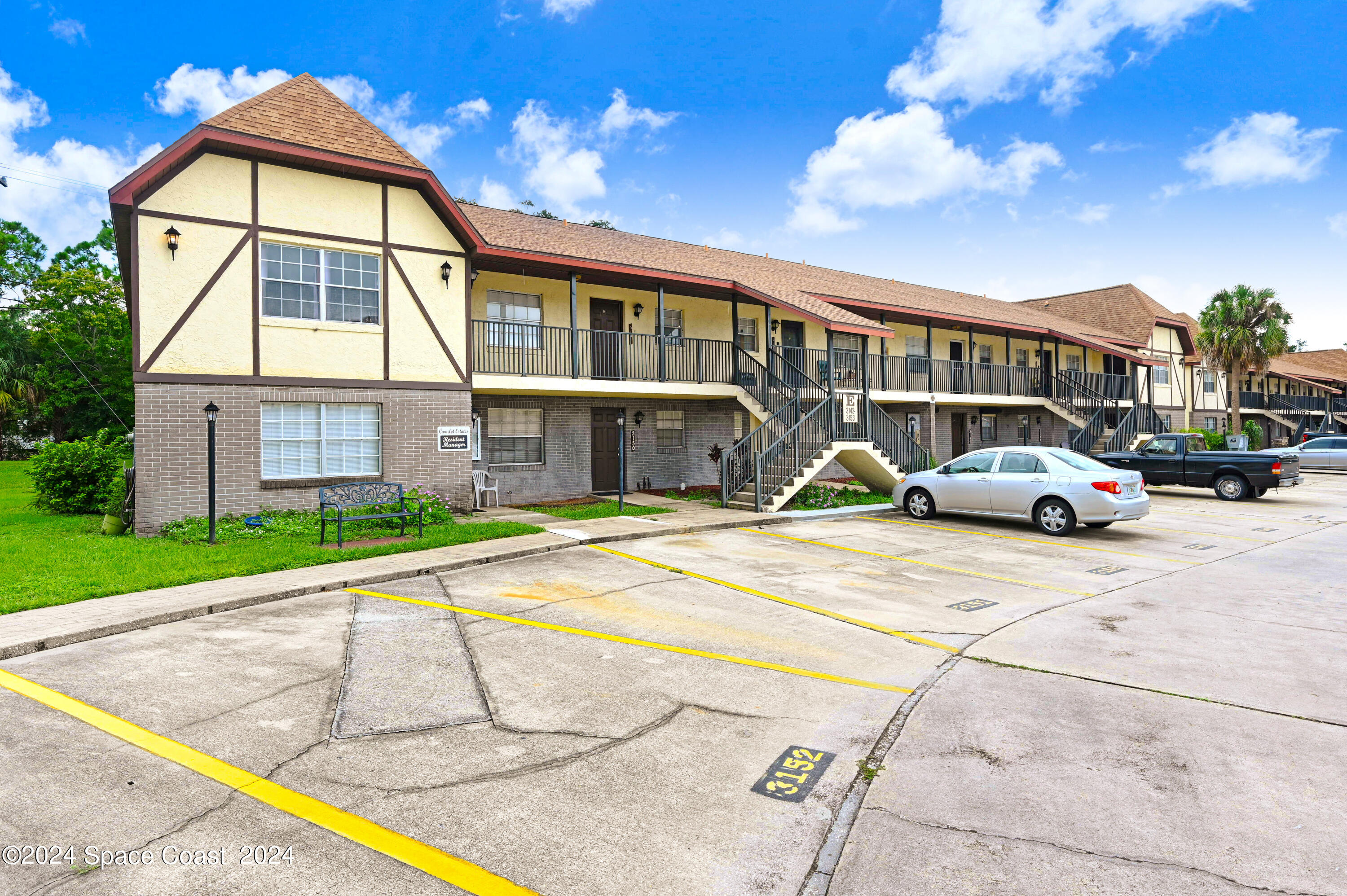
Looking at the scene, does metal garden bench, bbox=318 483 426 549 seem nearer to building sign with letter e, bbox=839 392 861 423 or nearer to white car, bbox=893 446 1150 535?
building sign with letter e, bbox=839 392 861 423

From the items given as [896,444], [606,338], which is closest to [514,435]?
[606,338]

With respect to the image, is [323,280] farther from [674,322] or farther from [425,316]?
[674,322]

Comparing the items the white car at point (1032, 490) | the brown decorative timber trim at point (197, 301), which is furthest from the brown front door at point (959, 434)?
the brown decorative timber trim at point (197, 301)

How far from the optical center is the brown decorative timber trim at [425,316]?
14.4 meters

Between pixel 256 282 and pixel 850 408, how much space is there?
1256 cm

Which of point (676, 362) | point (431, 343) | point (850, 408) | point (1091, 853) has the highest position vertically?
point (676, 362)

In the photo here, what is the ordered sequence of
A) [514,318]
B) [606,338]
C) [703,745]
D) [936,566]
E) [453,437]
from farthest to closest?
[606,338] < [514,318] < [453,437] < [936,566] < [703,745]

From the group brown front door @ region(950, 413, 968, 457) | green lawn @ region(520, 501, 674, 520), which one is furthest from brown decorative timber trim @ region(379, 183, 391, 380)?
brown front door @ region(950, 413, 968, 457)

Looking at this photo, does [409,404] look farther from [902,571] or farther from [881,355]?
[881,355]

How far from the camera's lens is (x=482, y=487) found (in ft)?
55.3

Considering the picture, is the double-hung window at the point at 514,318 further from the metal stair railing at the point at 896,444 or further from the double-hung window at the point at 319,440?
the metal stair railing at the point at 896,444

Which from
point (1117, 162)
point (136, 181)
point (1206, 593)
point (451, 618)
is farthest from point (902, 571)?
point (1117, 162)

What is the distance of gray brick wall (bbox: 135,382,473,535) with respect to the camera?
11969 millimetres

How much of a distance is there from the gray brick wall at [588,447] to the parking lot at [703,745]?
9.28 meters
